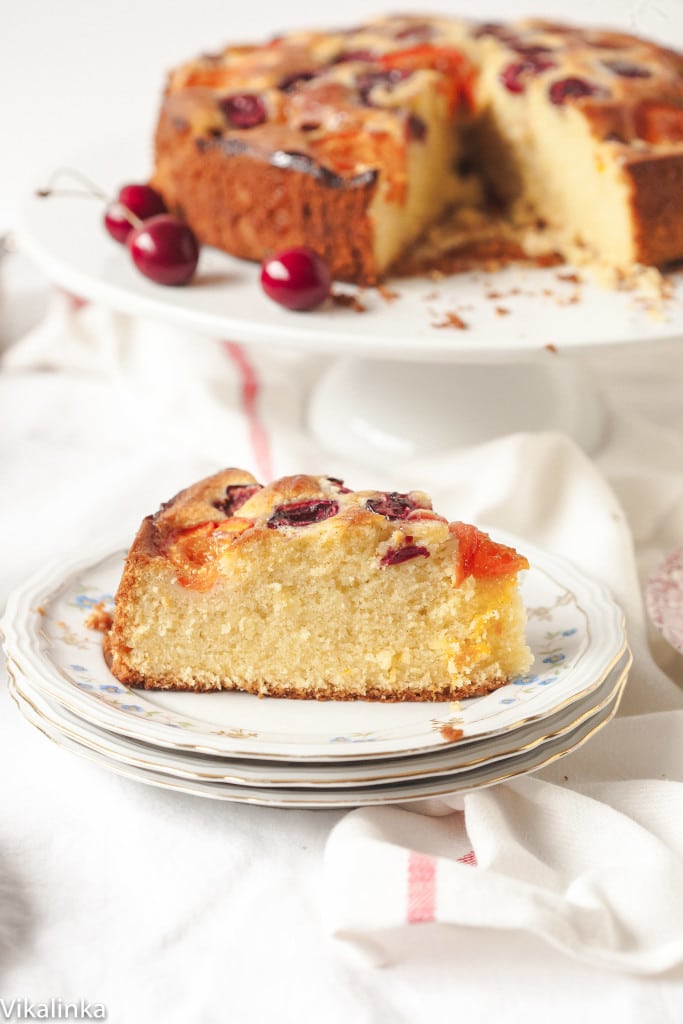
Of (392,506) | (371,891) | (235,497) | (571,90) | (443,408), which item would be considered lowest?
(443,408)

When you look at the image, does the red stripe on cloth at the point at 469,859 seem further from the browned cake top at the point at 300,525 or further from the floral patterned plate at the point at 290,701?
the browned cake top at the point at 300,525

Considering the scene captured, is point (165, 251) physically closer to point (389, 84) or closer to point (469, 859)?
point (389, 84)

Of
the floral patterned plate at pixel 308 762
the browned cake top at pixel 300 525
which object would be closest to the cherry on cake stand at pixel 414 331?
the browned cake top at pixel 300 525

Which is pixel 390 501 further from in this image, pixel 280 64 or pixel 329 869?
pixel 280 64

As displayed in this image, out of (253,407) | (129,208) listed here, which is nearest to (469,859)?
(253,407)

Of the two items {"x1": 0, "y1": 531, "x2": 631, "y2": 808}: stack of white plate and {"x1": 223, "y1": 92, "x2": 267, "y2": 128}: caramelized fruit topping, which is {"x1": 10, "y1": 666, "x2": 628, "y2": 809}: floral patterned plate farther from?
{"x1": 223, "y1": 92, "x2": 267, "y2": 128}: caramelized fruit topping

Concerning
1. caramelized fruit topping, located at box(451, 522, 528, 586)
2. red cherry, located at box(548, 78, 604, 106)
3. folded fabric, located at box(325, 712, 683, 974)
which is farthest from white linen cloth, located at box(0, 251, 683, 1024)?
red cherry, located at box(548, 78, 604, 106)

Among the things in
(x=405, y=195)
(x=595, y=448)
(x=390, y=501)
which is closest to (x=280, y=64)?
(x=405, y=195)
